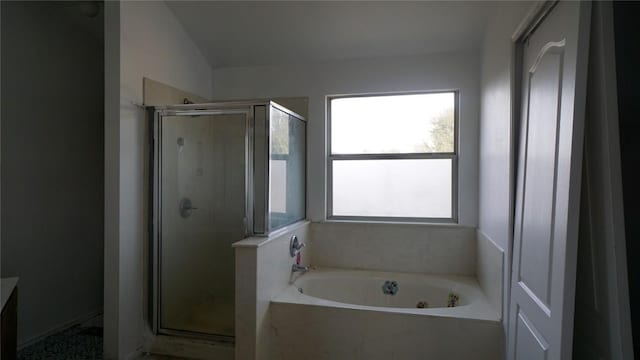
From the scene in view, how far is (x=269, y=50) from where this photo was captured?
3.09 meters

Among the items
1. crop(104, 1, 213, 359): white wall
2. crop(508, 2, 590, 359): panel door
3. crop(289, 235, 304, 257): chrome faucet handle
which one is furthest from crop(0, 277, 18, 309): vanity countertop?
crop(508, 2, 590, 359): panel door

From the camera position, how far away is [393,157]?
3.07 m

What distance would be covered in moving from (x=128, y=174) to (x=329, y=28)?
187 cm

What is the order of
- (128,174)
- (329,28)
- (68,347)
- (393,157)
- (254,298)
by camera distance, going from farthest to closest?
(393,157)
(329,28)
(68,347)
(128,174)
(254,298)

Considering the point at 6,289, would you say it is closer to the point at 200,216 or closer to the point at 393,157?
the point at 200,216

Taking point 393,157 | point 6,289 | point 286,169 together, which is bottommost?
point 6,289

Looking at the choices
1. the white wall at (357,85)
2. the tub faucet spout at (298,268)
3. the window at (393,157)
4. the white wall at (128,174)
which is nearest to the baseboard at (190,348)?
the white wall at (128,174)

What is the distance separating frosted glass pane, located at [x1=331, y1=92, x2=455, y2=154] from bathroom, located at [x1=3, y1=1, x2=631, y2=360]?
49 millimetres

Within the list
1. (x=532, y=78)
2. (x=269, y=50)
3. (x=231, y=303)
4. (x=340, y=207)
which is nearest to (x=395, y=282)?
(x=340, y=207)

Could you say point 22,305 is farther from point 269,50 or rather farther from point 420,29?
point 420,29

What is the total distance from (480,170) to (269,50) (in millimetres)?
2070

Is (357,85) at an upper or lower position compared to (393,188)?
upper

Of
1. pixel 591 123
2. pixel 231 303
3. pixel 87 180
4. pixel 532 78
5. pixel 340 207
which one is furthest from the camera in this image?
pixel 340 207

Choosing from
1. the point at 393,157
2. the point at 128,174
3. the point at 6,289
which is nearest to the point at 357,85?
the point at 393,157
